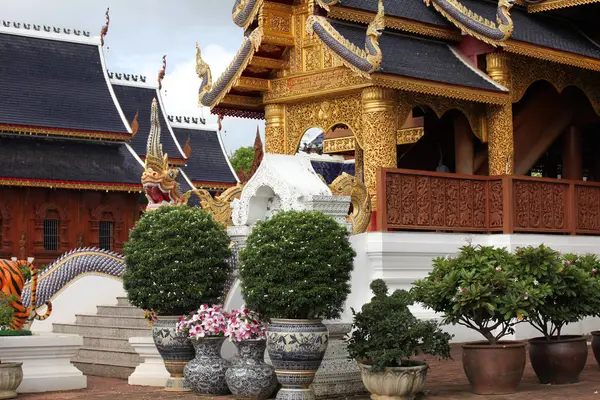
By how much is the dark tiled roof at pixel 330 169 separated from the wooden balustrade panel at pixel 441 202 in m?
8.88

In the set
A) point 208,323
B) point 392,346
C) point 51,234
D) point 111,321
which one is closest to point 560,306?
point 392,346

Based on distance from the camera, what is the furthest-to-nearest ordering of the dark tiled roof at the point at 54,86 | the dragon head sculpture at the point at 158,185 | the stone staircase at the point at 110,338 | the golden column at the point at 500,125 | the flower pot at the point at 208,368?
1. the dark tiled roof at the point at 54,86
2. the dragon head sculpture at the point at 158,185
3. the golden column at the point at 500,125
4. the stone staircase at the point at 110,338
5. the flower pot at the point at 208,368

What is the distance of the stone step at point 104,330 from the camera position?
46.9ft

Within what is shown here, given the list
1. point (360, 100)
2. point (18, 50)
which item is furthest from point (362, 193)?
point (18, 50)

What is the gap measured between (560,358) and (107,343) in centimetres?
630

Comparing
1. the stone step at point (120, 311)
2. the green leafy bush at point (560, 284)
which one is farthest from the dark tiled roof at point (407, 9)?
the green leafy bush at point (560, 284)

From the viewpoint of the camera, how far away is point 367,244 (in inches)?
557

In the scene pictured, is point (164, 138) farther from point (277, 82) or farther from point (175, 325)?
point (175, 325)

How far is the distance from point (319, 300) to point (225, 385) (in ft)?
5.49

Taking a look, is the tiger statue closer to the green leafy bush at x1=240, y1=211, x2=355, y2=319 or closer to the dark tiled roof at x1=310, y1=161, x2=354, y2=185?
the green leafy bush at x1=240, y1=211, x2=355, y2=319

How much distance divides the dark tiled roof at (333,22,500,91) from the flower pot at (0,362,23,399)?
5838mm

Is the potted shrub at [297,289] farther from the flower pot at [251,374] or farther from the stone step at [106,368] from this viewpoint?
the stone step at [106,368]

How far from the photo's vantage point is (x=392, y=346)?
388 inches

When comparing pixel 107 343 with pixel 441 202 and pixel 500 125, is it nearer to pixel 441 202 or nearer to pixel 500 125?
pixel 441 202
